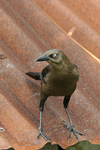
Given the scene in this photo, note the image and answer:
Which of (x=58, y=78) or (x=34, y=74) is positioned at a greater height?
(x=58, y=78)

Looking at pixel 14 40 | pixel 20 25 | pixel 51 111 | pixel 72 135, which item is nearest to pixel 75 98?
pixel 51 111

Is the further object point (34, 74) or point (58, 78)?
point (34, 74)

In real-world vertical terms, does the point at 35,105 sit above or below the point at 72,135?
below

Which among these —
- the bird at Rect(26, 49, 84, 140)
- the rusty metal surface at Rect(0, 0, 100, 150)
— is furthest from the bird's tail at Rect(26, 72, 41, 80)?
the bird at Rect(26, 49, 84, 140)

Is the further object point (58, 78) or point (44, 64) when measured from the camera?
point (44, 64)

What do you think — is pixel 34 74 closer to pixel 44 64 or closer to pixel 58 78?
pixel 44 64

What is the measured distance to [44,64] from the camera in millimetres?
2412

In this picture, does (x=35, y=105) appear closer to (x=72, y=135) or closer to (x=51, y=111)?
(x=51, y=111)

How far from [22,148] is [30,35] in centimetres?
135

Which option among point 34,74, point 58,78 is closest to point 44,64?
point 34,74

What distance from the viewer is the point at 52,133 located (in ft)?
6.50

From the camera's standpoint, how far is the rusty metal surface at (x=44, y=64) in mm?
1913

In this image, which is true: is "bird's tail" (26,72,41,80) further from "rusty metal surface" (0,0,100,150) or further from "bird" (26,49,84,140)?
"bird" (26,49,84,140)

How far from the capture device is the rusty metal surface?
1913mm
